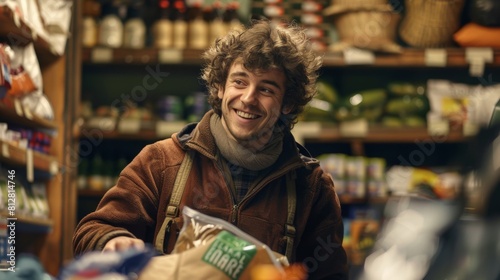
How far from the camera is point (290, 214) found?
1967 millimetres

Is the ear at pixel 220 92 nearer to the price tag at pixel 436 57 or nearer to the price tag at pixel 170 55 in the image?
the price tag at pixel 170 55

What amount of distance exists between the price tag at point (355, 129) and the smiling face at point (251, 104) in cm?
279

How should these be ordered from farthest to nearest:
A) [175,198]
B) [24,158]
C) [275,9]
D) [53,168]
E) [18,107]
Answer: [275,9] → [53,168] → [24,158] → [18,107] → [175,198]

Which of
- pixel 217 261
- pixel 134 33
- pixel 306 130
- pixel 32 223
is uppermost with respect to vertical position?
pixel 217 261

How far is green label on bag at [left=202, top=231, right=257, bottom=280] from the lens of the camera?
3.94ft

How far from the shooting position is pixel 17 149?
3582mm

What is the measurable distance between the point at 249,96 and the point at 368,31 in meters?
3.00

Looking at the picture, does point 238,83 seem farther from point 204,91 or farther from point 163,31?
point 204,91

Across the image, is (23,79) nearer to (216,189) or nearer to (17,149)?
(17,149)

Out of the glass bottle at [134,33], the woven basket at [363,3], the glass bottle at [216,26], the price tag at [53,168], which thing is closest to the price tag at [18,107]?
the price tag at [53,168]

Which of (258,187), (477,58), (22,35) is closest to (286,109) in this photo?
(258,187)

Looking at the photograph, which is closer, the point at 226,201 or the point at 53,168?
the point at 226,201

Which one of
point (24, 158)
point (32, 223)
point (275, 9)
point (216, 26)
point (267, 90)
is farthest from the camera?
point (275, 9)

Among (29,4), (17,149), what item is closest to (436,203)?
(17,149)
